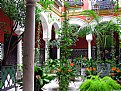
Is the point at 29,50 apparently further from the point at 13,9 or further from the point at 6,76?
the point at 13,9

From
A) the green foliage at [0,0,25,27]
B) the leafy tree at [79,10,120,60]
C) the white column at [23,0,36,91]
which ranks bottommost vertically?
the white column at [23,0,36,91]

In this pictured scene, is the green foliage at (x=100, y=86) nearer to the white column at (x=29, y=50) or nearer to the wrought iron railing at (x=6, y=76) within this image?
the white column at (x=29, y=50)

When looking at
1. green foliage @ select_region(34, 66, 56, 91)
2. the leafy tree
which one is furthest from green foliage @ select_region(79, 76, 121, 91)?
the leafy tree

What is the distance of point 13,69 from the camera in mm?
4906

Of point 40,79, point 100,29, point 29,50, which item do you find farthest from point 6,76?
point 100,29

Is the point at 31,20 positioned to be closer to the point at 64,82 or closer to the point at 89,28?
the point at 64,82

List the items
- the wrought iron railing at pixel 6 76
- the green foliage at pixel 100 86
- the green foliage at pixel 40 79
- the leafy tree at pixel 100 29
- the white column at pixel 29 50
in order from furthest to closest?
the leafy tree at pixel 100 29, the wrought iron railing at pixel 6 76, the green foliage at pixel 40 79, the green foliage at pixel 100 86, the white column at pixel 29 50

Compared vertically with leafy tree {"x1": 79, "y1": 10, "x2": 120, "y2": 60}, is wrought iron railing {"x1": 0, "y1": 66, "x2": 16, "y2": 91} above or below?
below

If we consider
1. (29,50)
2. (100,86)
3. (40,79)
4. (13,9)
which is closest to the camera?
(29,50)

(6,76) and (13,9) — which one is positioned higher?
(13,9)

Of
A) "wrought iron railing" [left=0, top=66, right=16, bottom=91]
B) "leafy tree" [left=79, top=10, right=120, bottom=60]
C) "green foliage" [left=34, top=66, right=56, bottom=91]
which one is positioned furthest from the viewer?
"leafy tree" [left=79, top=10, right=120, bottom=60]

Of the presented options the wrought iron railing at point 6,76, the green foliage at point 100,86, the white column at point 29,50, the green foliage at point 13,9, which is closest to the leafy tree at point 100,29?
the green foliage at point 13,9

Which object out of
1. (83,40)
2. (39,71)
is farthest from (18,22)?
(83,40)

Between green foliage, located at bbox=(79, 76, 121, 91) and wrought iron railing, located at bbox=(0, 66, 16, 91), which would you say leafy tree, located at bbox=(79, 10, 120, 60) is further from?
green foliage, located at bbox=(79, 76, 121, 91)
